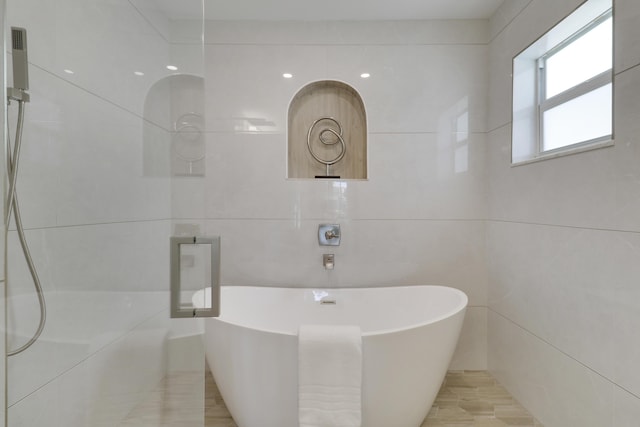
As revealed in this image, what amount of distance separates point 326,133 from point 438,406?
2003mm

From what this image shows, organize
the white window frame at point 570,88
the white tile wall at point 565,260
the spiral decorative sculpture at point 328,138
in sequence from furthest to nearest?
1. the spiral decorative sculpture at point 328,138
2. the white window frame at point 570,88
3. the white tile wall at point 565,260

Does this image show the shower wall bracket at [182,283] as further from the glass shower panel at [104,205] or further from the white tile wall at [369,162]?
the white tile wall at [369,162]

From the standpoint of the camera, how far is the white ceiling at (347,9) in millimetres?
2324

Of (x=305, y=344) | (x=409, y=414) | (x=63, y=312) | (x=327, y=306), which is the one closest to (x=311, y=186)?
(x=327, y=306)

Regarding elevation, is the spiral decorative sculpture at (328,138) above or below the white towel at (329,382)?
above

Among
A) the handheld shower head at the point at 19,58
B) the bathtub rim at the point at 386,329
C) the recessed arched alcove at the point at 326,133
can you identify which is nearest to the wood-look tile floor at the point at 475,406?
the bathtub rim at the point at 386,329

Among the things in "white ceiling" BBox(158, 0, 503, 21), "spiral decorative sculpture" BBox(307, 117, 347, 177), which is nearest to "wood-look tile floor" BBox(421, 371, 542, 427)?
"spiral decorative sculpture" BBox(307, 117, 347, 177)

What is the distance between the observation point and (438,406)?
80.8 inches

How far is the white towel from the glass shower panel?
2.25ft

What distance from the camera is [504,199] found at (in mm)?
2318

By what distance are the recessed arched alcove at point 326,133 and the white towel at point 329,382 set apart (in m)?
1.42

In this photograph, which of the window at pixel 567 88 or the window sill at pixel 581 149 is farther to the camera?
the window at pixel 567 88

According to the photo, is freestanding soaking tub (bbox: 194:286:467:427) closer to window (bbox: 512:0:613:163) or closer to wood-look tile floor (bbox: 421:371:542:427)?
wood-look tile floor (bbox: 421:371:542:427)

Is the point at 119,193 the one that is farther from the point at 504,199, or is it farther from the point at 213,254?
the point at 504,199
